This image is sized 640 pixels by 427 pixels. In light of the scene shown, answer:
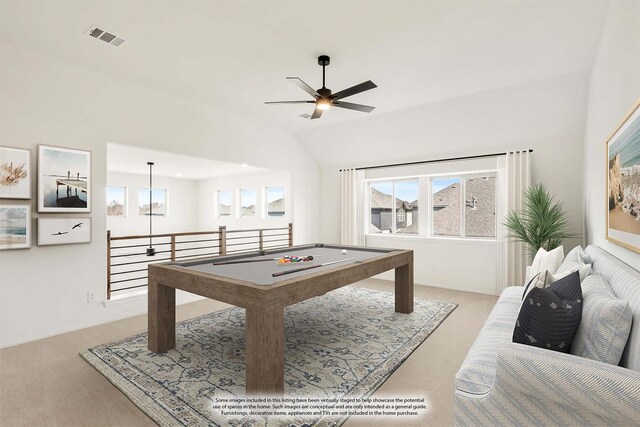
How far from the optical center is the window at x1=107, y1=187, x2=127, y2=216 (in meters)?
7.70

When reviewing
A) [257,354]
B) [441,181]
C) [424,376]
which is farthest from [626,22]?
[441,181]

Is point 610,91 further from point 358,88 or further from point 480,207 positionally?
point 480,207

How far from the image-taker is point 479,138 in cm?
483

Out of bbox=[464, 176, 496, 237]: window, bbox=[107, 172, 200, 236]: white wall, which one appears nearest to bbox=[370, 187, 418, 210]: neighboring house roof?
bbox=[464, 176, 496, 237]: window

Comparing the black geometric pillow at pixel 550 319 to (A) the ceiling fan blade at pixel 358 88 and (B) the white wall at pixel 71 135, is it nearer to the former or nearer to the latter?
(A) the ceiling fan blade at pixel 358 88

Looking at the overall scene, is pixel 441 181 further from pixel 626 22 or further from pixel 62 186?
pixel 62 186

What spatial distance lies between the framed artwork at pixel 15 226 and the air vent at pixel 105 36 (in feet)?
5.79

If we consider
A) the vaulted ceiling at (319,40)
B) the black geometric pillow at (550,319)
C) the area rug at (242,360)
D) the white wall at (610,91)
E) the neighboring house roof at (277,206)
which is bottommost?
the area rug at (242,360)

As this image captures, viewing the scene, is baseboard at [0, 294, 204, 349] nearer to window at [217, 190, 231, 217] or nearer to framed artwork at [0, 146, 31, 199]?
framed artwork at [0, 146, 31, 199]

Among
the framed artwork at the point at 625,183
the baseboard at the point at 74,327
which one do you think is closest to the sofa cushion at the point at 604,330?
the framed artwork at the point at 625,183

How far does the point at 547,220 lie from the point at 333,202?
149 inches

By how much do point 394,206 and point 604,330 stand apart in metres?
4.91

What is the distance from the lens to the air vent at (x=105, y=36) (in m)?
2.78

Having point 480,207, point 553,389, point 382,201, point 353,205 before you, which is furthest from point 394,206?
point 553,389
